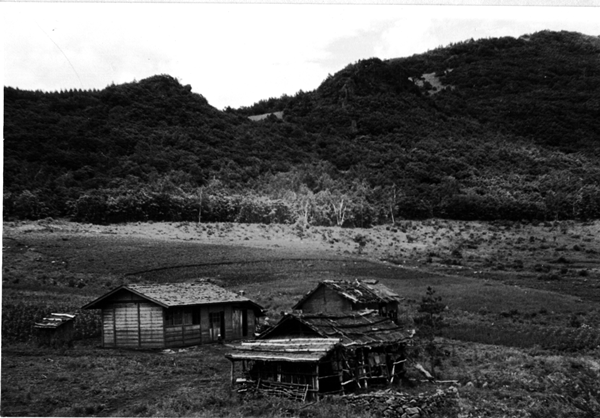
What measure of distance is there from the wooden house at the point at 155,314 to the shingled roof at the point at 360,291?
289 centimetres

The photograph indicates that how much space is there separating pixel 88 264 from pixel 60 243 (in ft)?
3.22

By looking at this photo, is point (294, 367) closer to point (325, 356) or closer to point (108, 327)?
point (325, 356)

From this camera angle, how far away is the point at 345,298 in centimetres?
2000

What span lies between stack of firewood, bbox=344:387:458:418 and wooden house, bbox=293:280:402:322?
555 cm

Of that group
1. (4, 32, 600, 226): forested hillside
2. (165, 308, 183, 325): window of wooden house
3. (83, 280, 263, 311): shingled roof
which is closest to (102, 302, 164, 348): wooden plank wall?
(165, 308, 183, 325): window of wooden house

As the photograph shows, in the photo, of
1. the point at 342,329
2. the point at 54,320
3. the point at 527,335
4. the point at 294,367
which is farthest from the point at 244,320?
the point at 527,335

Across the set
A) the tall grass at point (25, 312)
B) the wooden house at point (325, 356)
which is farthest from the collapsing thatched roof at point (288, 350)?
the tall grass at point (25, 312)

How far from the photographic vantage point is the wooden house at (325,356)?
14.9 meters

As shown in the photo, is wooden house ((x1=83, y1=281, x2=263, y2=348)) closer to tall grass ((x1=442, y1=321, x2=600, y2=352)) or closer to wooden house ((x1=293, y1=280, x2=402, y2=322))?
wooden house ((x1=293, y1=280, x2=402, y2=322))

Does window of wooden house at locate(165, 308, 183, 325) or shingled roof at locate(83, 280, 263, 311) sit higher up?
shingled roof at locate(83, 280, 263, 311)

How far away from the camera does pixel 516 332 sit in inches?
785

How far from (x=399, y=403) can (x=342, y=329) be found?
249cm

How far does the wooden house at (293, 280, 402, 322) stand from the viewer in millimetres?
20031

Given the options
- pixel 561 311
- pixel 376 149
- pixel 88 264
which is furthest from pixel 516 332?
pixel 88 264
